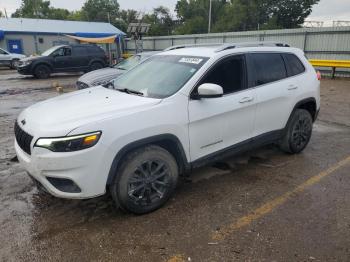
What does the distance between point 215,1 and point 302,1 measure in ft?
58.7

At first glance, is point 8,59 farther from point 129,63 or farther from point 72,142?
point 72,142

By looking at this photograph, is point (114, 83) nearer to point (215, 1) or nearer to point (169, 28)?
point (169, 28)

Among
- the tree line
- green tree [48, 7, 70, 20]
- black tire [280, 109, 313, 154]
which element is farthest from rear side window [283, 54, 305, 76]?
green tree [48, 7, 70, 20]

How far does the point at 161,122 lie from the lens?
3.34 m

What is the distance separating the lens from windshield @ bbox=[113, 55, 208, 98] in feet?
12.3

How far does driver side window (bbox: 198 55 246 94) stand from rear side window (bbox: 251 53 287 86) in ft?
0.91

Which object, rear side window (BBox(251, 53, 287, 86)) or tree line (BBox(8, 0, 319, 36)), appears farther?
tree line (BBox(8, 0, 319, 36))

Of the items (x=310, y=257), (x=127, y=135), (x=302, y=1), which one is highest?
(x=302, y=1)

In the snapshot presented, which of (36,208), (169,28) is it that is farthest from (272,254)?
(169,28)

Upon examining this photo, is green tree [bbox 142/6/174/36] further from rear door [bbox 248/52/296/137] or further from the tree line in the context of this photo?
rear door [bbox 248/52/296/137]

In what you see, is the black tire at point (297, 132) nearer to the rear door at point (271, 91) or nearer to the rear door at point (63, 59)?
the rear door at point (271, 91)

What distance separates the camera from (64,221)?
3.40 meters

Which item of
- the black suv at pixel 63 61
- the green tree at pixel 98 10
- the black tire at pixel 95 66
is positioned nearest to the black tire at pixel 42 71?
the black suv at pixel 63 61

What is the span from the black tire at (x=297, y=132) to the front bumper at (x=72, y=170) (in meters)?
3.14
